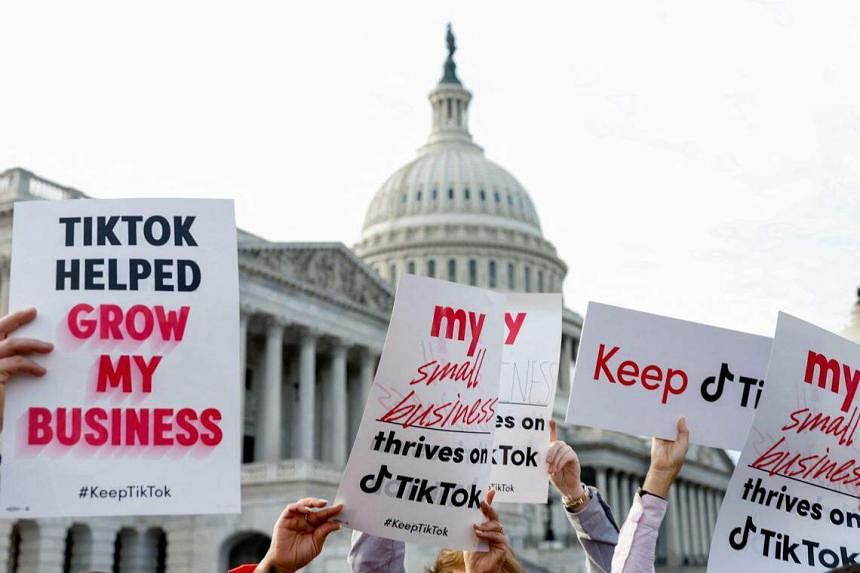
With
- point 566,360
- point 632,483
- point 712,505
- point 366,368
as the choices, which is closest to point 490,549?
point 366,368

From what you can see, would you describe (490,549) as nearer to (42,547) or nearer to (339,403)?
(42,547)

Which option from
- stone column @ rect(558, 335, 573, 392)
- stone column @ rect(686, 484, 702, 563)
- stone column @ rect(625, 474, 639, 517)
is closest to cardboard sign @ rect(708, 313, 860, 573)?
stone column @ rect(625, 474, 639, 517)

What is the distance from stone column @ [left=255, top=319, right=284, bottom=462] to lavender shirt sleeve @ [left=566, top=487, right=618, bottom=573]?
52636mm

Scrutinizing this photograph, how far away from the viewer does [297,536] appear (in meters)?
6.65

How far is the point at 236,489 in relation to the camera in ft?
24.3

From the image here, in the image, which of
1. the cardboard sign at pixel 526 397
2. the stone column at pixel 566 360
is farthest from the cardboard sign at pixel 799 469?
the stone column at pixel 566 360

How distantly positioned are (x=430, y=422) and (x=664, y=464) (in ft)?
4.30

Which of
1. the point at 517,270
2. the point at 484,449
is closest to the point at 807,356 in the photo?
the point at 484,449

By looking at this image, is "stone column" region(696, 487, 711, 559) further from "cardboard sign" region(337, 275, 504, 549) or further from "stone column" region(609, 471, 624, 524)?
"cardboard sign" region(337, 275, 504, 549)

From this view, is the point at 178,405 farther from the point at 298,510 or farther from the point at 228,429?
the point at 298,510

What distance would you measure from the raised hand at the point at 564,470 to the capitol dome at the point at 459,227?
10667cm

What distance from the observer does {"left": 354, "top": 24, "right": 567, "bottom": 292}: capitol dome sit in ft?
392

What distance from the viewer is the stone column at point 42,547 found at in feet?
163

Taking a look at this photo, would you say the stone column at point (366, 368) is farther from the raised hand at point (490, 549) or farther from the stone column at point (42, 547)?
the raised hand at point (490, 549)
